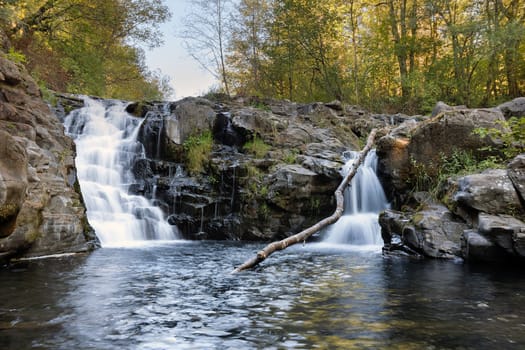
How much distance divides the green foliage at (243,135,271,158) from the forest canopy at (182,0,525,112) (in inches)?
328

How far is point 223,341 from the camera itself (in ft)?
10.3

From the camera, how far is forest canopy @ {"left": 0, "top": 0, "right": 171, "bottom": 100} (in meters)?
16.9

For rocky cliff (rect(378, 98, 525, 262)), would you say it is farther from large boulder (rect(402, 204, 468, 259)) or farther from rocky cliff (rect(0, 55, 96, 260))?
rocky cliff (rect(0, 55, 96, 260))

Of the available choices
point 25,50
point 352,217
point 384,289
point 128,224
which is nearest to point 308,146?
point 352,217

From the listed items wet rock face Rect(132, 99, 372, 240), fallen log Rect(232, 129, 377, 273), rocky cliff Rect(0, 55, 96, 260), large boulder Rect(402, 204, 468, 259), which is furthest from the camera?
wet rock face Rect(132, 99, 372, 240)

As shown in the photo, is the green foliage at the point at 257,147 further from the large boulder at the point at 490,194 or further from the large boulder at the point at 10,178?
the large boulder at the point at 10,178

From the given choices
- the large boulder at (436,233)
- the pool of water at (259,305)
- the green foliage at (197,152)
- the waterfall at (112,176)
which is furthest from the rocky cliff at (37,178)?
the large boulder at (436,233)

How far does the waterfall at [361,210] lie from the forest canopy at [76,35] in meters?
12.5

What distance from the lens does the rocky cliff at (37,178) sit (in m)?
6.06

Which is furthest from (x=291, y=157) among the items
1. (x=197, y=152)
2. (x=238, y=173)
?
(x=197, y=152)

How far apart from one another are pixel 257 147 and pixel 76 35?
477 inches

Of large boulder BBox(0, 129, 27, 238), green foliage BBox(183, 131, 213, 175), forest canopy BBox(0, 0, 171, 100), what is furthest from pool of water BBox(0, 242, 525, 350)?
forest canopy BBox(0, 0, 171, 100)

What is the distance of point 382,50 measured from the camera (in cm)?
1920

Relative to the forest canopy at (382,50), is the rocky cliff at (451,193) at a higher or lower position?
lower
